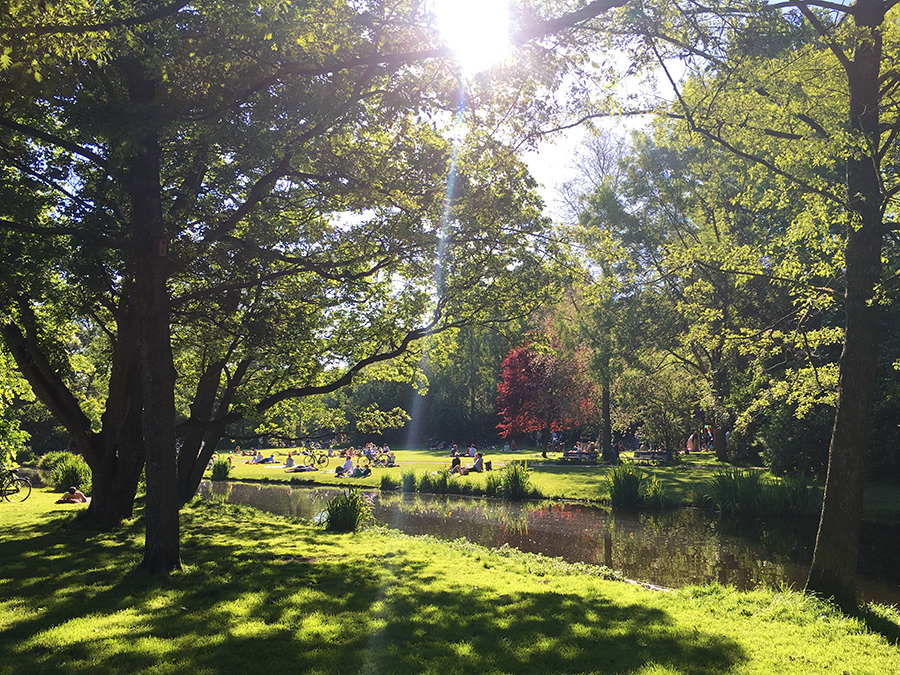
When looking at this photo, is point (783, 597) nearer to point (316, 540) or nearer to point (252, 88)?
point (316, 540)

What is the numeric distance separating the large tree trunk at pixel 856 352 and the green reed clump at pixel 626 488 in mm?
11034

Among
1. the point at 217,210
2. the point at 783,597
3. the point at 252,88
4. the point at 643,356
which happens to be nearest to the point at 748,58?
the point at 252,88

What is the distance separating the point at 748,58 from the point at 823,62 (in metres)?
1.65

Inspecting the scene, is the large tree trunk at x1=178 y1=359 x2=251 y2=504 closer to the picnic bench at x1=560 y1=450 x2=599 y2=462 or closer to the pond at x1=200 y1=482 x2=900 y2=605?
the pond at x1=200 y1=482 x2=900 y2=605

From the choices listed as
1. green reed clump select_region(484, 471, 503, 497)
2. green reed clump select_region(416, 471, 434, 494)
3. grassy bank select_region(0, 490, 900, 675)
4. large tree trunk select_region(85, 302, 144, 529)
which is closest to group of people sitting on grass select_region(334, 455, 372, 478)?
green reed clump select_region(416, 471, 434, 494)

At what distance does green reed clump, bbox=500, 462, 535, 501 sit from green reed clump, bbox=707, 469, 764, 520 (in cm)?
628

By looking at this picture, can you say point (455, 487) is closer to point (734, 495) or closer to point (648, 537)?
point (648, 537)

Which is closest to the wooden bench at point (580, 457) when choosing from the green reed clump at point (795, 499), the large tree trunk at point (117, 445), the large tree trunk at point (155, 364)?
the green reed clump at point (795, 499)

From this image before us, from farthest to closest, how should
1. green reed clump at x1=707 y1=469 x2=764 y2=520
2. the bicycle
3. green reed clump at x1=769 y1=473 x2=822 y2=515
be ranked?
green reed clump at x1=707 y1=469 x2=764 y2=520, green reed clump at x1=769 y1=473 x2=822 y2=515, the bicycle

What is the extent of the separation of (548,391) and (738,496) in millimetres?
16023

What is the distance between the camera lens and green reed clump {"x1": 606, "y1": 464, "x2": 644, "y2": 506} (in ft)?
62.0

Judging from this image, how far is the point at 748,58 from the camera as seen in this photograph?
27.1 feet

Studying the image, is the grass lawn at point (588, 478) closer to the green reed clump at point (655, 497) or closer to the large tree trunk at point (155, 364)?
the green reed clump at point (655, 497)

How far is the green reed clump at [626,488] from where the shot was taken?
18.9m
